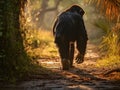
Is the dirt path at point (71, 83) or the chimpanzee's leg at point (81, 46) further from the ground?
the chimpanzee's leg at point (81, 46)

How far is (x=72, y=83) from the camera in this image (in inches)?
297

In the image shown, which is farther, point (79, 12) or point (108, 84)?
point (79, 12)

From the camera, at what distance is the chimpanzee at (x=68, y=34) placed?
9523 mm

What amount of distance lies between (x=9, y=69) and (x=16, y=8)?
4.42ft

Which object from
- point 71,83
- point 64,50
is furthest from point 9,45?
point 64,50

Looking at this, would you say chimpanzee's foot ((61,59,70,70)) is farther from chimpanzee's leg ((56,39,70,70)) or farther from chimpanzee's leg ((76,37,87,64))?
chimpanzee's leg ((76,37,87,64))

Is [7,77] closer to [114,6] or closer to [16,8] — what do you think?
[16,8]

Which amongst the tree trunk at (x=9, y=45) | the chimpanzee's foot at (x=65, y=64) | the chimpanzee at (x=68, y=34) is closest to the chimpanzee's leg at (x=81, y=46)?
the chimpanzee at (x=68, y=34)

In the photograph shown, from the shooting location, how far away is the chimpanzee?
31.2 feet

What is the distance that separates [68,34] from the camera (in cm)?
975

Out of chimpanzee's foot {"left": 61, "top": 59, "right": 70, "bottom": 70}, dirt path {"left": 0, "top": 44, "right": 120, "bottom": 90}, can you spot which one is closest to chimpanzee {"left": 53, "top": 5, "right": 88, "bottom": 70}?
chimpanzee's foot {"left": 61, "top": 59, "right": 70, "bottom": 70}

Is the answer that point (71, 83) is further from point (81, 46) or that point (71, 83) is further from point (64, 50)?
point (81, 46)

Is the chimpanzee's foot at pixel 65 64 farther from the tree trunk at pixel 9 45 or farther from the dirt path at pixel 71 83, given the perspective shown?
the tree trunk at pixel 9 45

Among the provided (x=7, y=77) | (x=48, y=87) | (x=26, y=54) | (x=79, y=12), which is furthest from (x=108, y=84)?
(x=79, y=12)
